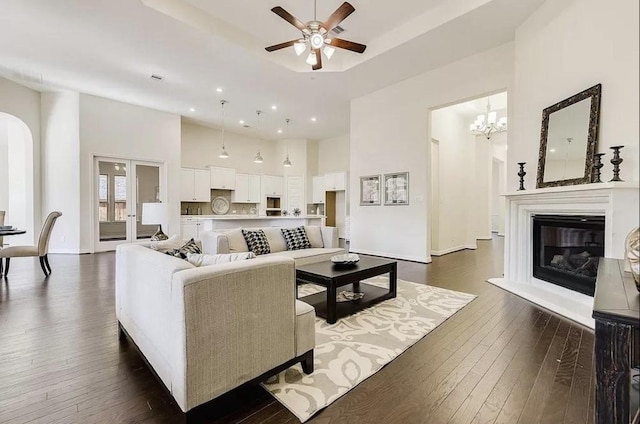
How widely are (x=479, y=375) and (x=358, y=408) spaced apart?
88 cm

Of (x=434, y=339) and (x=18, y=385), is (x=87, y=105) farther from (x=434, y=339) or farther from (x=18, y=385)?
(x=434, y=339)

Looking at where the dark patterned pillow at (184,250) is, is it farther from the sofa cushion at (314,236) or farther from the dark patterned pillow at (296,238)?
the sofa cushion at (314,236)

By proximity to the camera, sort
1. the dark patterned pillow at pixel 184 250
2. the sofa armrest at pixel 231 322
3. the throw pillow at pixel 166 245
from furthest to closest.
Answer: the throw pillow at pixel 166 245 < the dark patterned pillow at pixel 184 250 < the sofa armrest at pixel 231 322

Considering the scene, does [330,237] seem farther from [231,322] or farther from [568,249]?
[231,322]

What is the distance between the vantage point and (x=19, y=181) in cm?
661

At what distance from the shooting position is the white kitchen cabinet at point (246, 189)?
A: 9539 millimetres

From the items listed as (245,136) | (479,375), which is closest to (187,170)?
(245,136)

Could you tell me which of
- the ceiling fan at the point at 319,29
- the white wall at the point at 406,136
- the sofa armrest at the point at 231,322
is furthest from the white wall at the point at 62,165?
the sofa armrest at the point at 231,322

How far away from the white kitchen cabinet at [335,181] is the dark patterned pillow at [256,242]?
569 centimetres

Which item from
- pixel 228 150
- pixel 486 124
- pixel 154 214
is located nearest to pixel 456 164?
pixel 486 124

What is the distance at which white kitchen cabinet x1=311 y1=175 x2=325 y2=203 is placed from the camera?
1021 cm

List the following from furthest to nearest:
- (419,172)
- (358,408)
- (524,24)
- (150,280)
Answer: (419,172) < (524,24) < (150,280) < (358,408)

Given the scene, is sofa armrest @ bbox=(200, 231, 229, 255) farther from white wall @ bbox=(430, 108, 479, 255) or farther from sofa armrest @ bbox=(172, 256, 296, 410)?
white wall @ bbox=(430, 108, 479, 255)

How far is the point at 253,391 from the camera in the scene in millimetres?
1746
